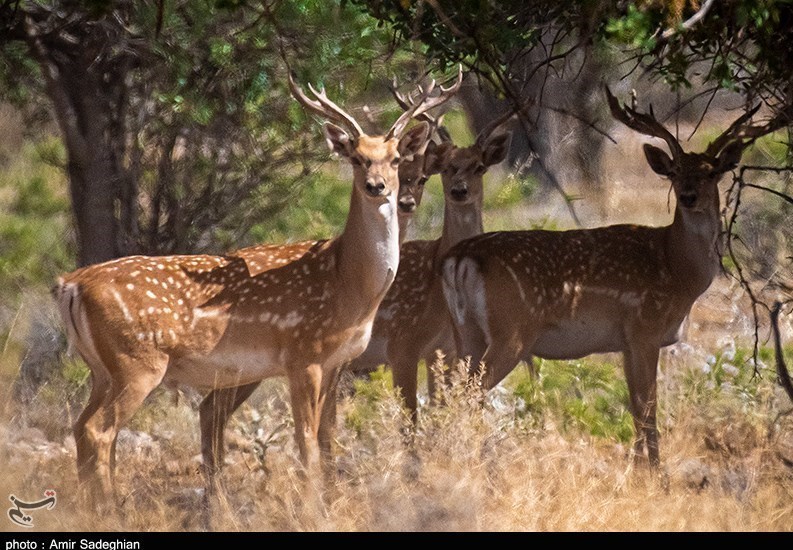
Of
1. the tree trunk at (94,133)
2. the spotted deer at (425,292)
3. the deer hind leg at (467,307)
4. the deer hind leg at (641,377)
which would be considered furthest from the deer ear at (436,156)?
the tree trunk at (94,133)

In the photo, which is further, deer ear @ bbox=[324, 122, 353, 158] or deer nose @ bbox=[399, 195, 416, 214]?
deer nose @ bbox=[399, 195, 416, 214]

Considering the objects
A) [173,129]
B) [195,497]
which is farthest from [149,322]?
[173,129]

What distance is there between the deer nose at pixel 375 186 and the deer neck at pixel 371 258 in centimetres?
8

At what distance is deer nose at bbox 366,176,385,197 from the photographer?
23.9 ft

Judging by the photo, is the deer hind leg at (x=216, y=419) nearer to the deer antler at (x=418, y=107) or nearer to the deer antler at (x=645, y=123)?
the deer antler at (x=418, y=107)

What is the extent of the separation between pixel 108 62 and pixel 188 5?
70 cm

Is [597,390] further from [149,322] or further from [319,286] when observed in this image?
[149,322]

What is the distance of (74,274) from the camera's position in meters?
7.12

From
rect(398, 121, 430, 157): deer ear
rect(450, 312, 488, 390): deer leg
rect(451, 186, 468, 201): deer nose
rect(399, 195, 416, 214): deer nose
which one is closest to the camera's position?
rect(398, 121, 430, 157): deer ear

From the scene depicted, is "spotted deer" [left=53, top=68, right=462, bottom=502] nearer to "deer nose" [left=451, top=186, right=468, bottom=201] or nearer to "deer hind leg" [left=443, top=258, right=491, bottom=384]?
"deer hind leg" [left=443, top=258, right=491, bottom=384]

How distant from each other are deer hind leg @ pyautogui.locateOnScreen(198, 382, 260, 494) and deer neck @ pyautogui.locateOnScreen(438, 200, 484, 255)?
1.82m

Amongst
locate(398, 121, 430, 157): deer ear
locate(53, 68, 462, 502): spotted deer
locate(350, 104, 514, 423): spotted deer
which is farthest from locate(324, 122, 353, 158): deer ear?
locate(350, 104, 514, 423): spotted deer

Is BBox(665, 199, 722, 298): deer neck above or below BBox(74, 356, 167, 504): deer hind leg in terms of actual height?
above

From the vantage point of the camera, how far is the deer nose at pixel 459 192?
9359 mm
